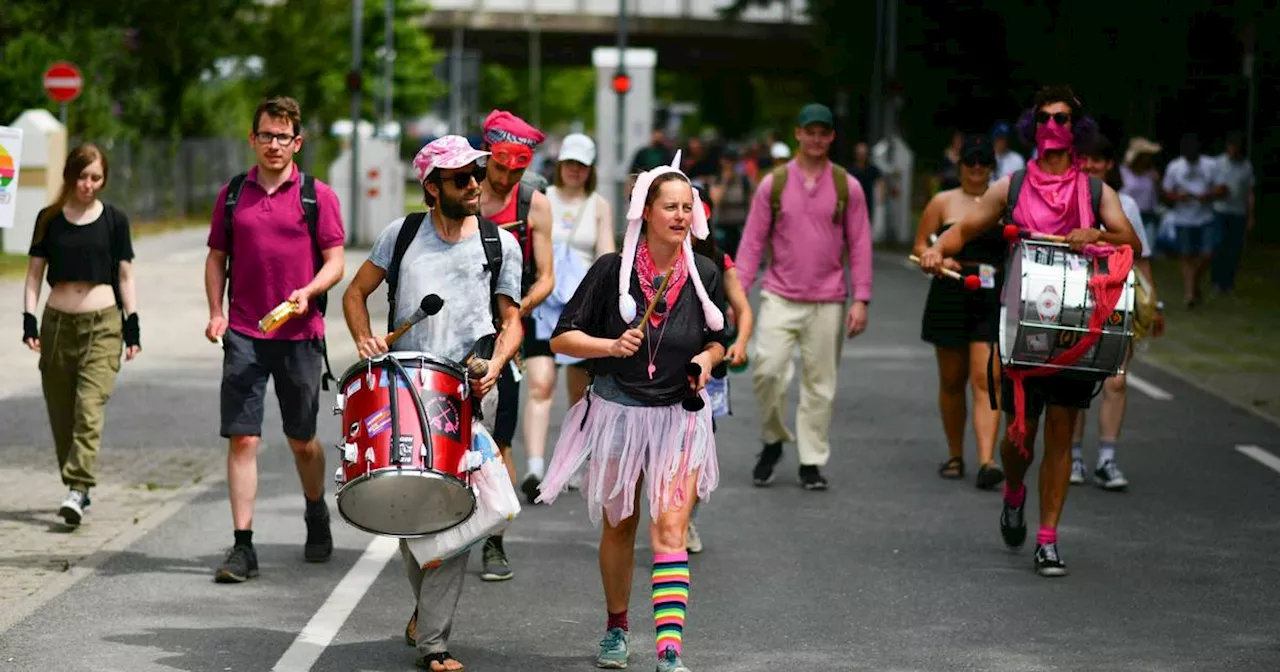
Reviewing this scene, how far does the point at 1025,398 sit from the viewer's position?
8.45 metres

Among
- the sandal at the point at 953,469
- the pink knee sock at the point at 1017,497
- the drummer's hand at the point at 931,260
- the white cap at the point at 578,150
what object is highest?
the white cap at the point at 578,150

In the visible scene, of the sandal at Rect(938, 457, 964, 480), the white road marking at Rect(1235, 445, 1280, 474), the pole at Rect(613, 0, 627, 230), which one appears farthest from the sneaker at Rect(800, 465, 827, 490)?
the pole at Rect(613, 0, 627, 230)

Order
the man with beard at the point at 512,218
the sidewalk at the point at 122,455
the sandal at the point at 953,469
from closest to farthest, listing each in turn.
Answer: the man with beard at the point at 512,218 → the sidewalk at the point at 122,455 → the sandal at the point at 953,469

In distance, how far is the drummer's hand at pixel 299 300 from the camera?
25.4ft

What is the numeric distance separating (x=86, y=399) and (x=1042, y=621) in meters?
4.37

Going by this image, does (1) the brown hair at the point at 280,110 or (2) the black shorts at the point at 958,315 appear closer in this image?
(1) the brown hair at the point at 280,110

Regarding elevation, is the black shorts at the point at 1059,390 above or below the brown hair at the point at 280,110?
below

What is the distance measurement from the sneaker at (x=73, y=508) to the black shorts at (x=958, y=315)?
4371 millimetres

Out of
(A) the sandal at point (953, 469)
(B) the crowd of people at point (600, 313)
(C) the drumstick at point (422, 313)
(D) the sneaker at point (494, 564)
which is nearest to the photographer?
(C) the drumstick at point (422, 313)

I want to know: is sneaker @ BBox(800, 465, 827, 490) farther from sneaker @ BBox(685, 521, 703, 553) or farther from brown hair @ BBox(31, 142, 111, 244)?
brown hair @ BBox(31, 142, 111, 244)

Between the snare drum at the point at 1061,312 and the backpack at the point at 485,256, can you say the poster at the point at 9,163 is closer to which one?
the backpack at the point at 485,256

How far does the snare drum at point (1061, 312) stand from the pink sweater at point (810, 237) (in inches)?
94.7

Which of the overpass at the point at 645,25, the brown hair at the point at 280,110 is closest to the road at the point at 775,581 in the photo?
the brown hair at the point at 280,110

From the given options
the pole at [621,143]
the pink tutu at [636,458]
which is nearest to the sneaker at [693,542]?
the pink tutu at [636,458]
